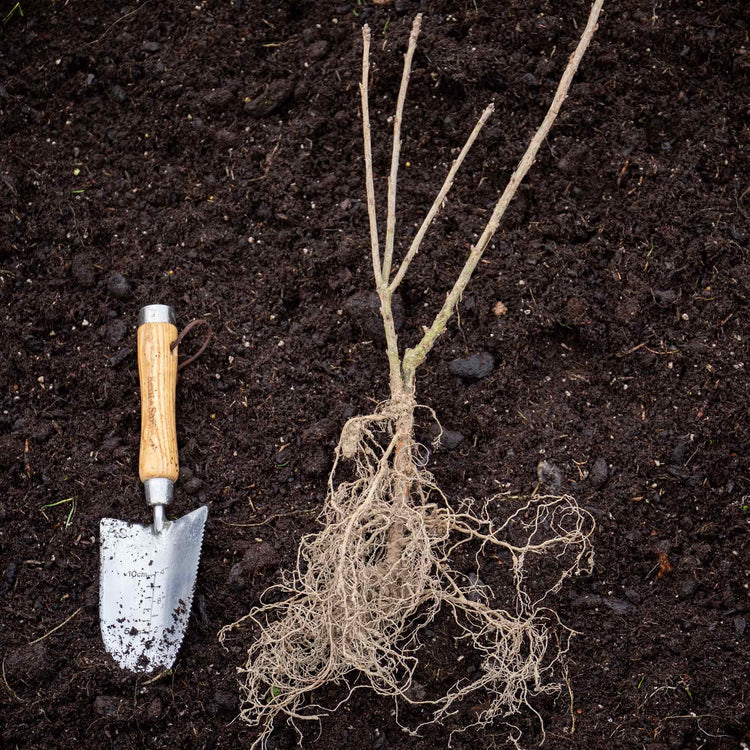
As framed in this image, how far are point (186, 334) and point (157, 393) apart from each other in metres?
0.16

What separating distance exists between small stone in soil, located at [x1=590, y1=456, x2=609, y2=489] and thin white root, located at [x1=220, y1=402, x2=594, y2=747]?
0.07m

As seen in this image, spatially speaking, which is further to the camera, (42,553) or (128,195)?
(128,195)

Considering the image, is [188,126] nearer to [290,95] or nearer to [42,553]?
[290,95]

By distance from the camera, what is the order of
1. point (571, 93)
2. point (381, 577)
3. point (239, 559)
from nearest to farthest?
point (381, 577), point (239, 559), point (571, 93)

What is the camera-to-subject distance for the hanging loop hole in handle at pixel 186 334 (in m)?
1.70

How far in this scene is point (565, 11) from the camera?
186cm

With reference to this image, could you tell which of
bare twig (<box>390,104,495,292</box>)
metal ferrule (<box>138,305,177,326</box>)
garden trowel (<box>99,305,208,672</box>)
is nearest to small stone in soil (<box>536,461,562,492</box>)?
bare twig (<box>390,104,495,292</box>)

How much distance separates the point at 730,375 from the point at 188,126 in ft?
4.32

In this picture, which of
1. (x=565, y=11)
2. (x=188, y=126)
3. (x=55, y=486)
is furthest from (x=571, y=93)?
(x=55, y=486)

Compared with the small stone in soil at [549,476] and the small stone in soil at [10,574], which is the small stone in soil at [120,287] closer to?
the small stone in soil at [10,574]

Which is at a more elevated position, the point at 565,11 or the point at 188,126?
the point at 565,11

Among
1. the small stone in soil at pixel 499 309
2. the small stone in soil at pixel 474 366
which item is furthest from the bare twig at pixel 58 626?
the small stone in soil at pixel 499 309

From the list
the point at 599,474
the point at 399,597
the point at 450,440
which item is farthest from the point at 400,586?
the point at 599,474

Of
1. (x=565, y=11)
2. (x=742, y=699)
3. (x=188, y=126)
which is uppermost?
(x=565, y=11)
